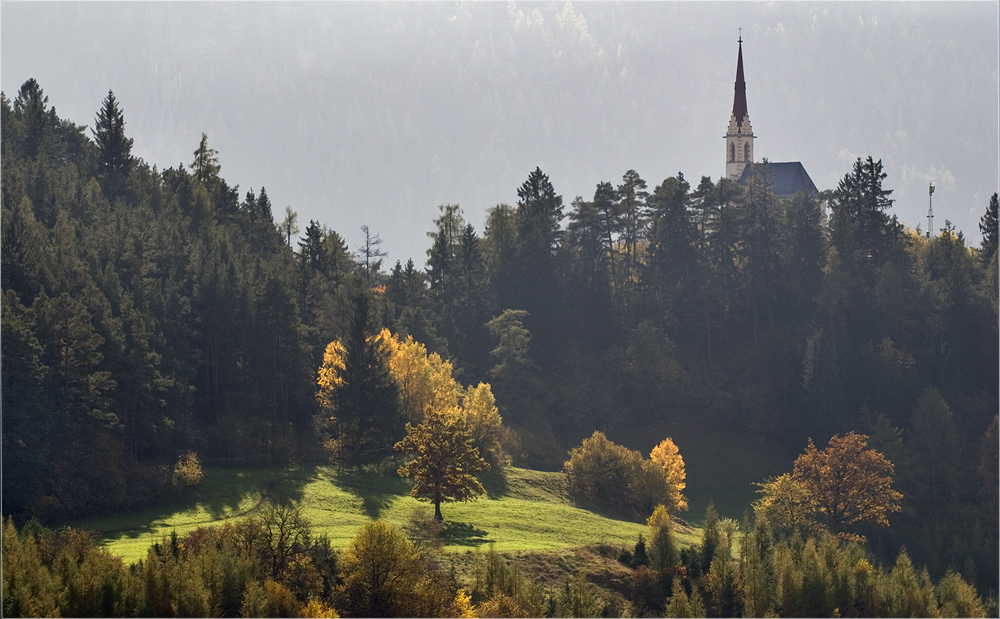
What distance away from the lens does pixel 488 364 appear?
4053 inches

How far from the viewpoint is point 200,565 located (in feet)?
157

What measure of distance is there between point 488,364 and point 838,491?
35.6m

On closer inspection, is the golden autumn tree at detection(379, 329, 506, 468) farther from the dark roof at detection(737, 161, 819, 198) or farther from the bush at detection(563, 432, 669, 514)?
the dark roof at detection(737, 161, 819, 198)

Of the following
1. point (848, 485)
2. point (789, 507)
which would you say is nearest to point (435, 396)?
point (789, 507)

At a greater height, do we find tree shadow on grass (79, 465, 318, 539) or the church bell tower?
the church bell tower

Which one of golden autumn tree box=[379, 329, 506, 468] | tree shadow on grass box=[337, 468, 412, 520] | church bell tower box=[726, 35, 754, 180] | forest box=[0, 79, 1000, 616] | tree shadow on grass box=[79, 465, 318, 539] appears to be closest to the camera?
forest box=[0, 79, 1000, 616]

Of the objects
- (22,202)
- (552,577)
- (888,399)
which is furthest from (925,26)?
(22,202)

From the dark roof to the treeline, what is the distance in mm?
81760

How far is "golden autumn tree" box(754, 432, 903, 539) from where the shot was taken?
7812 cm

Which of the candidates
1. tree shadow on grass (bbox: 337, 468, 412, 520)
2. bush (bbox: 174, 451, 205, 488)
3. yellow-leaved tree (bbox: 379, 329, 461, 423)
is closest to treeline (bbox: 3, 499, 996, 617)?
tree shadow on grass (bbox: 337, 468, 412, 520)

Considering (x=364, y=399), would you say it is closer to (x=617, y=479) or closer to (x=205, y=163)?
(x=617, y=479)

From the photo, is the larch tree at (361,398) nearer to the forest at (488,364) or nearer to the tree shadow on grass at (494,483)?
the forest at (488,364)

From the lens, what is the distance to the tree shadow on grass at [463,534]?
61000 millimetres

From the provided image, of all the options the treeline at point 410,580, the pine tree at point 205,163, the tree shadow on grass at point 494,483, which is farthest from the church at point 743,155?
the treeline at point 410,580
